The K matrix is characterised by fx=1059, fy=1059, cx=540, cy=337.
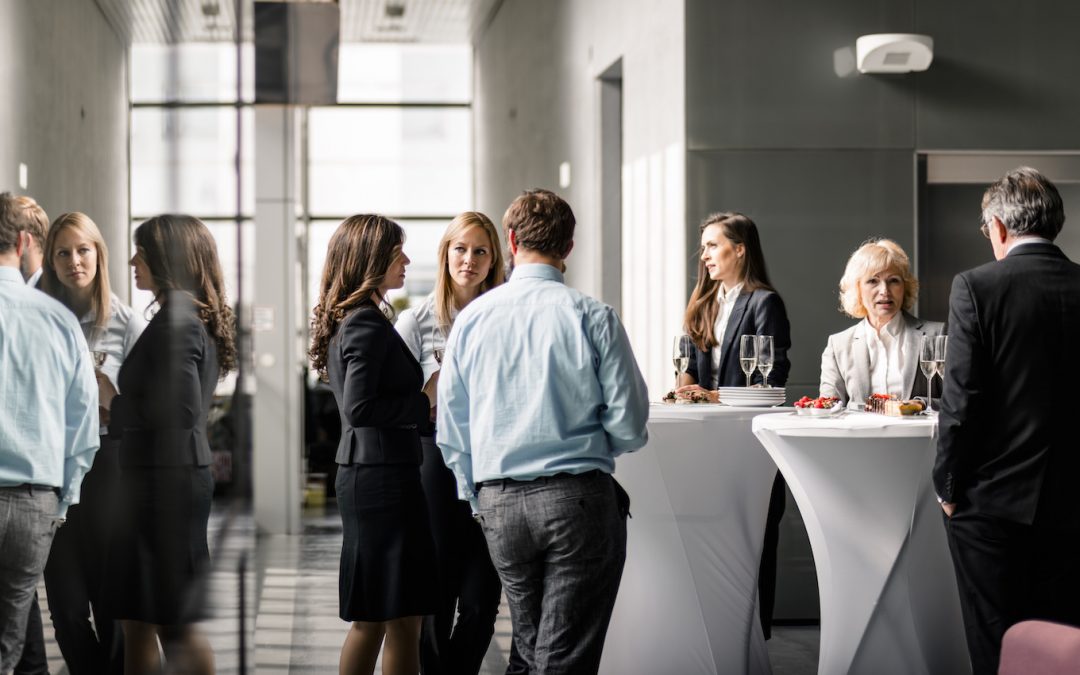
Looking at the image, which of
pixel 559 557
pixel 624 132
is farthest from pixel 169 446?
pixel 624 132

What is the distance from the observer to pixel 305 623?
4465mm

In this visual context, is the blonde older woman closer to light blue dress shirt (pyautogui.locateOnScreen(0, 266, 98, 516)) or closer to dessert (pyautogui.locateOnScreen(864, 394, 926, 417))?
dessert (pyautogui.locateOnScreen(864, 394, 926, 417))

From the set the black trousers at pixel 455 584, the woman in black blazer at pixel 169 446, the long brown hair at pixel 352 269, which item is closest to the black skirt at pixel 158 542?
the woman in black blazer at pixel 169 446

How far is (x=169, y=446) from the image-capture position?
0.68 meters

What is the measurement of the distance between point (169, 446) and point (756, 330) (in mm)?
3223

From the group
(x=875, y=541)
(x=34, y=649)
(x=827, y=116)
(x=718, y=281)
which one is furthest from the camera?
(x=827, y=116)

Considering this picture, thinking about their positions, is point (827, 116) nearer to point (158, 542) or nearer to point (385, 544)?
point (385, 544)

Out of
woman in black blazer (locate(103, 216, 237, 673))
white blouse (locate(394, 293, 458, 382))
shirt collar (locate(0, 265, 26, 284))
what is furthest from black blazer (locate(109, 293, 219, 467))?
white blouse (locate(394, 293, 458, 382))

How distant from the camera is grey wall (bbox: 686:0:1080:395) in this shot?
187 inches

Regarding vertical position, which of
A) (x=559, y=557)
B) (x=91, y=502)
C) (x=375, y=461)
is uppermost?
(x=91, y=502)

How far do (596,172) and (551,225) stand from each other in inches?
161

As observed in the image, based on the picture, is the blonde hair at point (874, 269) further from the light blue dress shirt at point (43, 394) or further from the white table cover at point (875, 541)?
the light blue dress shirt at point (43, 394)

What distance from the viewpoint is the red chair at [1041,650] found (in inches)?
64.0

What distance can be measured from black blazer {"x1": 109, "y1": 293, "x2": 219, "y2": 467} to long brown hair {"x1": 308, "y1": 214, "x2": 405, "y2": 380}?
207 centimetres
